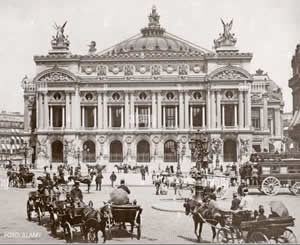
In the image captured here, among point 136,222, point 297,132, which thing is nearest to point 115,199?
point 136,222

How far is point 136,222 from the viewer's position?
18.3 metres

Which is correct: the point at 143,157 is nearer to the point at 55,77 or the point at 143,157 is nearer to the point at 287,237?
the point at 55,77

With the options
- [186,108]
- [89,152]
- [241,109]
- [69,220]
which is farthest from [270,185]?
[89,152]

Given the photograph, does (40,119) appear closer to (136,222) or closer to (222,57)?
(222,57)

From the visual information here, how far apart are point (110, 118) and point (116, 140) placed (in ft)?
10.1

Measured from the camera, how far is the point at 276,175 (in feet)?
108

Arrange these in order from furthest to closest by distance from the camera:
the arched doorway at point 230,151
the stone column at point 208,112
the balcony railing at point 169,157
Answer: the balcony railing at point 169,157, the stone column at point 208,112, the arched doorway at point 230,151

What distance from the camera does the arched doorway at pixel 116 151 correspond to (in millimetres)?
76000

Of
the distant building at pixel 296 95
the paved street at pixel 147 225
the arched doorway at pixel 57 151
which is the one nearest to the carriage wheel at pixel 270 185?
the paved street at pixel 147 225

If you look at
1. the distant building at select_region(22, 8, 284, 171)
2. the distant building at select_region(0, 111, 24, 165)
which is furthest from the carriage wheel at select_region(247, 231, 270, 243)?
the distant building at select_region(0, 111, 24, 165)

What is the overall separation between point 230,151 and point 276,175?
41.6m

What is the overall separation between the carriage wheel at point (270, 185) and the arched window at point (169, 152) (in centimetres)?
4247

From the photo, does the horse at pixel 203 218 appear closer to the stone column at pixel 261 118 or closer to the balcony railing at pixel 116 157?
the balcony railing at pixel 116 157

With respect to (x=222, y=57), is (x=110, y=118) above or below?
below
